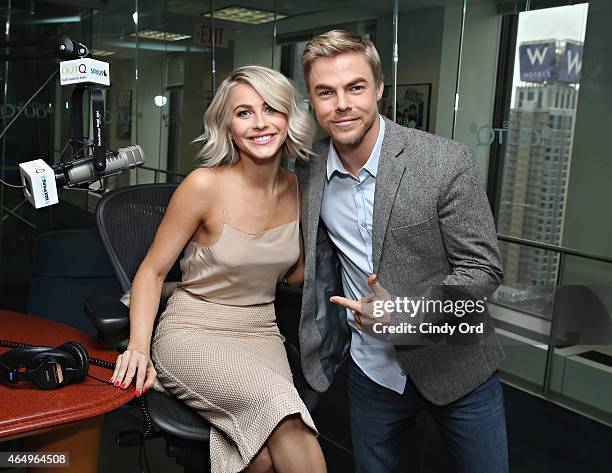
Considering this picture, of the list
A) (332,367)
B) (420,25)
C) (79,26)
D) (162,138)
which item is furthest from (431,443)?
(79,26)

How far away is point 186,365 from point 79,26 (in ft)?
14.3

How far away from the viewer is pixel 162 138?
5.55 metres

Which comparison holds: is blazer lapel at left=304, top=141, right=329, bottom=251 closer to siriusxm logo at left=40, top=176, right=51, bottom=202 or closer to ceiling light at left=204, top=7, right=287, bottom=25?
siriusxm logo at left=40, top=176, right=51, bottom=202

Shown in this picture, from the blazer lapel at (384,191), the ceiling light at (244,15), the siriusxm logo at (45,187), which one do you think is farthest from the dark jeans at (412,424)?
the ceiling light at (244,15)

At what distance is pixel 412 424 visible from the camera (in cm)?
204

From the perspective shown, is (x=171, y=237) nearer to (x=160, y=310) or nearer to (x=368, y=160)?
(x=160, y=310)

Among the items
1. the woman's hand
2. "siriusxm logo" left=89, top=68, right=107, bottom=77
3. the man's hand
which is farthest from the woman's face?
the woman's hand

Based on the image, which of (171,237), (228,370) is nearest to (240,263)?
(171,237)

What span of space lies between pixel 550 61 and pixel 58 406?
2.58m

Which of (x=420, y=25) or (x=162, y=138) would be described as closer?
(x=420, y=25)

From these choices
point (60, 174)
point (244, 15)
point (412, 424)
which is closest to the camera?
point (60, 174)

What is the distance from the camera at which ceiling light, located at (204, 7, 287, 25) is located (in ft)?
15.8

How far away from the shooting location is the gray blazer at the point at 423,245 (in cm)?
167

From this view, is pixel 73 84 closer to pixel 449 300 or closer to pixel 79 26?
pixel 449 300
